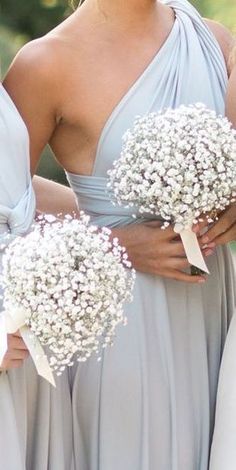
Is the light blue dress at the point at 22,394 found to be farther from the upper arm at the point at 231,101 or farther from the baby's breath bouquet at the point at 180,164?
the upper arm at the point at 231,101

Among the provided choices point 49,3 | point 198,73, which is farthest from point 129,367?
point 49,3

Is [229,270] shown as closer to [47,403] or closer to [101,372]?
[101,372]

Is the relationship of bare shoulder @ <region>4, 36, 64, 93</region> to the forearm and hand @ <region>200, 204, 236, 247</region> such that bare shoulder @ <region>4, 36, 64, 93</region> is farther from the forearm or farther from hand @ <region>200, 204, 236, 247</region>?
hand @ <region>200, 204, 236, 247</region>

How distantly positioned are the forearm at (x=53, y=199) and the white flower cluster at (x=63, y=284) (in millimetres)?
887

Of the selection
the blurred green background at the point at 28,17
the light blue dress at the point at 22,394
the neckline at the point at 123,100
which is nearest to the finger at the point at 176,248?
the neckline at the point at 123,100

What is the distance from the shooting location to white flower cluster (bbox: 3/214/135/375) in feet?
8.96

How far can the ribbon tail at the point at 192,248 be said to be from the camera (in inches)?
124

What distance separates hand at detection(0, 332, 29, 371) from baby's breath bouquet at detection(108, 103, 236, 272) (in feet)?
1.55

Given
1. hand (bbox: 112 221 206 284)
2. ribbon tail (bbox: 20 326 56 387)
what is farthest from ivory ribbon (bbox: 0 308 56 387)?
hand (bbox: 112 221 206 284)

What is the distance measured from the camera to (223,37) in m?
3.63

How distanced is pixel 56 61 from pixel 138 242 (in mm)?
564

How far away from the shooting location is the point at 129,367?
331cm

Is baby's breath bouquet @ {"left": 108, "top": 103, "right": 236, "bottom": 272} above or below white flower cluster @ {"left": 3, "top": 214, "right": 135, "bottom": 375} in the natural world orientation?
above

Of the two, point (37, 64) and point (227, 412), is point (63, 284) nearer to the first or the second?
point (227, 412)
